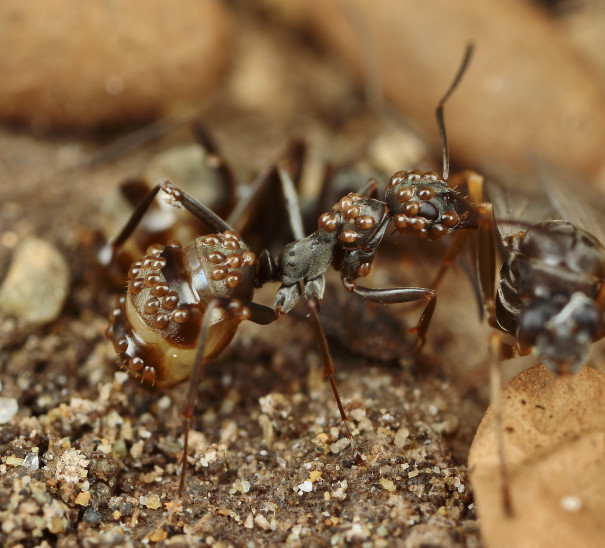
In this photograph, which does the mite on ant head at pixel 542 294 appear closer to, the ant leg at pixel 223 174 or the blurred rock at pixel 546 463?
the blurred rock at pixel 546 463

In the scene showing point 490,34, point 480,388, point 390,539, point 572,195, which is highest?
point 490,34

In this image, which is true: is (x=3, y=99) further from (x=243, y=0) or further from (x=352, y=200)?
(x=352, y=200)

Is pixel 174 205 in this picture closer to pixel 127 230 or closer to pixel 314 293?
pixel 127 230

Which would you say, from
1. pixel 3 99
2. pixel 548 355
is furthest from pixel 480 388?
pixel 3 99

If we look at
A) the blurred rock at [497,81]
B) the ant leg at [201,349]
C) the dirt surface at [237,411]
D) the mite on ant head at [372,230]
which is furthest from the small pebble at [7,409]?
the blurred rock at [497,81]

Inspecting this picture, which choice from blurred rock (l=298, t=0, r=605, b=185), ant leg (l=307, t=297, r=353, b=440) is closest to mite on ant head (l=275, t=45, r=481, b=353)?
ant leg (l=307, t=297, r=353, b=440)

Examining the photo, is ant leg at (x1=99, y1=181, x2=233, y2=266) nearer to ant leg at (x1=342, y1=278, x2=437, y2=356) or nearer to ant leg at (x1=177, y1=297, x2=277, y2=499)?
ant leg at (x1=177, y1=297, x2=277, y2=499)
